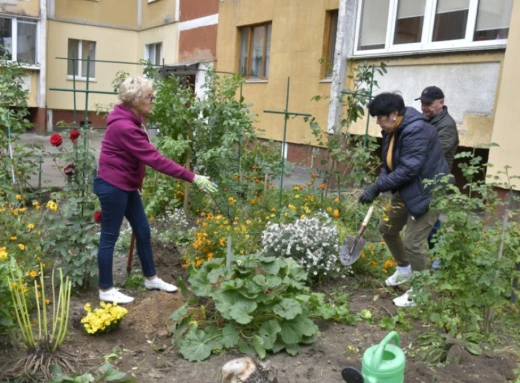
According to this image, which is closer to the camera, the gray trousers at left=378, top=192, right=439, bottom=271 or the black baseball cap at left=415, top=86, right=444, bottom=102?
the gray trousers at left=378, top=192, right=439, bottom=271

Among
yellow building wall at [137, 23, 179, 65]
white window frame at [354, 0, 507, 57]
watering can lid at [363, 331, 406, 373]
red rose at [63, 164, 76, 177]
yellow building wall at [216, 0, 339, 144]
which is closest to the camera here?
watering can lid at [363, 331, 406, 373]

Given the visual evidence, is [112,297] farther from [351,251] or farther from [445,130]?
[445,130]

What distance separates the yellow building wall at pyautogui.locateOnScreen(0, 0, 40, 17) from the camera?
59.4ft

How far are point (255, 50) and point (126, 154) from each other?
35.7 feet

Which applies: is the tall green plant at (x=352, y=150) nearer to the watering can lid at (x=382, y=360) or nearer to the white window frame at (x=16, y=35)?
the watering can lid at (x=382, y=360)

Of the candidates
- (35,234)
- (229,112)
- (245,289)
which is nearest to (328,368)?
(245,289)

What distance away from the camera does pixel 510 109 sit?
267 inches

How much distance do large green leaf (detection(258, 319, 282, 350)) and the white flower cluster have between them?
1058mm

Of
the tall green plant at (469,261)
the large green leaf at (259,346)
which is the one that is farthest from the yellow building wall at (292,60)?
the large green leaf at (259,346)

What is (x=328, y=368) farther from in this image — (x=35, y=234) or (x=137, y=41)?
(x=137, y=41)

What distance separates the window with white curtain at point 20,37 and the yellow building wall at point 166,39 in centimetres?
399

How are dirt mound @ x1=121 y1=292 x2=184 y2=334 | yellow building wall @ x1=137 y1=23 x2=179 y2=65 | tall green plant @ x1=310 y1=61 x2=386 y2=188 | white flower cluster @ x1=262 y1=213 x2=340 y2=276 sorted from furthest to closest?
yellow building wall @ x1=137 y1=23 x2=179 y2=65 → tall green plant @ x1=310 y1=61 x2=386 y2=188 → white flower cluster @ x1=262 y1=213 x2=340 y2=276 → dirt mound @ x1=121 y1=292 x2=184 y2=334

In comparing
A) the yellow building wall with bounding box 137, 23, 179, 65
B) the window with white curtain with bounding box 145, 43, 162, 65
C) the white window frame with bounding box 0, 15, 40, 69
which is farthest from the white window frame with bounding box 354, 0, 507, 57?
the white window frame with bounding box 0, 15, 40, 69

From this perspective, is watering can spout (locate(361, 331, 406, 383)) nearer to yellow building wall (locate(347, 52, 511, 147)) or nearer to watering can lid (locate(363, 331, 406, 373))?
watering can lid (locate(363, 331, 406, 373))
